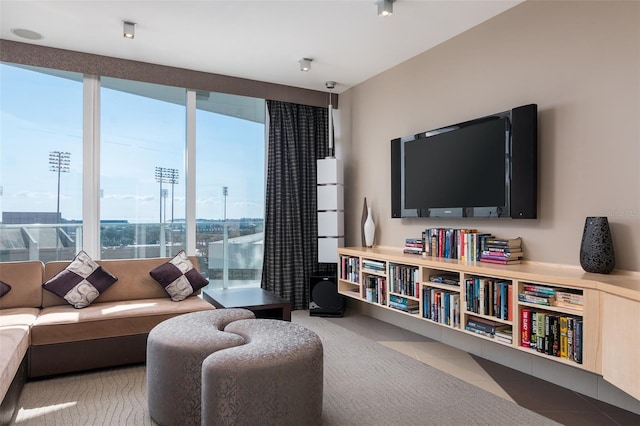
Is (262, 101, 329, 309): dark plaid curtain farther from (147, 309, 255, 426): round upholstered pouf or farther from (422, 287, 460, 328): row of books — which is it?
(147, 309, 255, 426): round upholstered pouf

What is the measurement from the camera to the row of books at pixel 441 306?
306 cm

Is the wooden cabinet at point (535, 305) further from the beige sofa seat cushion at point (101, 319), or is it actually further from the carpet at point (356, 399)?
the beige sofa seat cushion at point (101, 319)

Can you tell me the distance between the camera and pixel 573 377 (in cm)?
265

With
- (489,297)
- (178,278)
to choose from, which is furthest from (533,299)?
(178,278)

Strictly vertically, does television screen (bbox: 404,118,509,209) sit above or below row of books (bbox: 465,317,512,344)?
above

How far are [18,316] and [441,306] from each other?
2.96m

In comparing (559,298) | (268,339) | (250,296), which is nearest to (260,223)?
(250,296)

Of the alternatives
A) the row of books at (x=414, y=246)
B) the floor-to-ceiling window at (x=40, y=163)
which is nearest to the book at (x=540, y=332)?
the row of books at (x=414, y=246)

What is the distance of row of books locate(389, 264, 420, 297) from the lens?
342 centimetres

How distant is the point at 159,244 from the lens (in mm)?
4379

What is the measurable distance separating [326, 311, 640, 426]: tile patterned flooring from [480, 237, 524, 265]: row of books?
0.77 meters

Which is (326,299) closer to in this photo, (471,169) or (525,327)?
(471,169)

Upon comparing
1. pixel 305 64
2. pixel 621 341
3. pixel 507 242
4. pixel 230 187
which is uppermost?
pixel 305 64

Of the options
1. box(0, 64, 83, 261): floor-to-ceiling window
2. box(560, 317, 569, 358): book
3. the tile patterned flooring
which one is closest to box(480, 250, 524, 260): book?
box(560, 317, 569, 358): book
